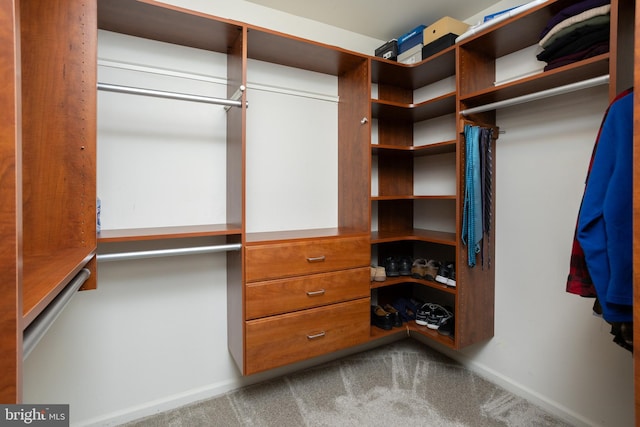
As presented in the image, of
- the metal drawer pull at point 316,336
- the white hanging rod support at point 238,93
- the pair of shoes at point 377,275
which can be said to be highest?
the white hanging rod support at point 238,93

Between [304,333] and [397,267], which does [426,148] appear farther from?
[304,333]

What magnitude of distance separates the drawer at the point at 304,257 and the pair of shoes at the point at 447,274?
0.50m

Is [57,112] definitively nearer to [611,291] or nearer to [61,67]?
[61,67]

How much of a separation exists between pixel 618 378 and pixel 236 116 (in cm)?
231

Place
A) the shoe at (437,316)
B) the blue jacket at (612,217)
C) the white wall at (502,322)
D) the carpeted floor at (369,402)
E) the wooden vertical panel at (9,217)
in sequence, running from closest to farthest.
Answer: the wooden vertical panel at (9,217) → the blue jacket at (612,217) → the white wall at (502,322) → the carpeted floor at (369,402) → the shoe at (437,316)

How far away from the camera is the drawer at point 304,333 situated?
1669 mm

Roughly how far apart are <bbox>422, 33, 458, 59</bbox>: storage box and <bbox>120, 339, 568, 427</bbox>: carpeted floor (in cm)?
213

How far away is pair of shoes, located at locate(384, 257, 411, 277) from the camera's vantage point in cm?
230

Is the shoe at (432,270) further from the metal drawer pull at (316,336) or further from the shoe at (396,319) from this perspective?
the metal drawer pull at (316,336)

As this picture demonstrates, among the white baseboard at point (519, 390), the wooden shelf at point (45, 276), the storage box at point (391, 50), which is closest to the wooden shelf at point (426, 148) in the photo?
the storage box at point (391, 50)

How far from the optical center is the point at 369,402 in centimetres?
185

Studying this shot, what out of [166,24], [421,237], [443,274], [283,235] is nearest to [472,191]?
[421,237]

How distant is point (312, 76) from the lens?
2229 millimetres

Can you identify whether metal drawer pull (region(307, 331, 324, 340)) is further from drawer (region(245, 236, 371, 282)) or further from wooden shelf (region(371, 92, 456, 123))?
wooden shelf (region(371, 92, 456, 123))
